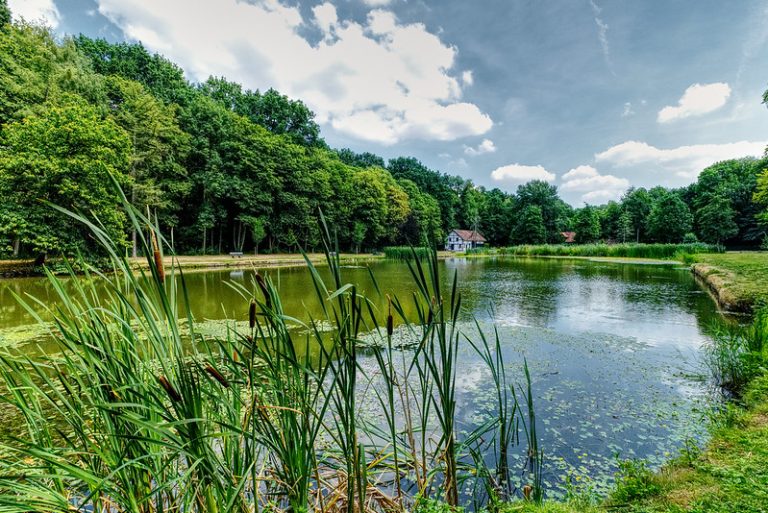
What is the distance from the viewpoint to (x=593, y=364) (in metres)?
5.19

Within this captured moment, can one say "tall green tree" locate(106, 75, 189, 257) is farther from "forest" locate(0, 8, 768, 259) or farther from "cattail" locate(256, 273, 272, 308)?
"cattail" locate(256, 273, 272, 308)

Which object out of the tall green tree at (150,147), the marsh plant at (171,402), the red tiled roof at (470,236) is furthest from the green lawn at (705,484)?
the red tiled roof at (470,236)

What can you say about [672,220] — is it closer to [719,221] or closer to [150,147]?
[719,221]

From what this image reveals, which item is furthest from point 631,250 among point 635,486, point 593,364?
point 635,486

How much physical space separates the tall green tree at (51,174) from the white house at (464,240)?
49.8 m

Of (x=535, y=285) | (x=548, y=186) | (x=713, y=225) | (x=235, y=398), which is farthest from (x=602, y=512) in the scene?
(x=548, y=186)

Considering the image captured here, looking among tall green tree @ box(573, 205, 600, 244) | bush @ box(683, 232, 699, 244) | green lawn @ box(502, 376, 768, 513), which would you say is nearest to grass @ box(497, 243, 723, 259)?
bush @ box(683, 232, 699, 244)

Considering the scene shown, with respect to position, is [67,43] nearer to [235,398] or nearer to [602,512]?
[235,398]

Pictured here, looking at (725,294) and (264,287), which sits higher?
(264,287)

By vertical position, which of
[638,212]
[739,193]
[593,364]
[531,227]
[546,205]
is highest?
[546,205]

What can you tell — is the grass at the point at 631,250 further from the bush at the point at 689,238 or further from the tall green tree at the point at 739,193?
the tall green tree at the point at 739,193

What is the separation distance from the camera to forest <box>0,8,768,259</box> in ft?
44.3

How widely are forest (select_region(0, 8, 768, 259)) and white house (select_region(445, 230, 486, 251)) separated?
182 cm

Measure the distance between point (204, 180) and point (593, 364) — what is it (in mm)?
28739
